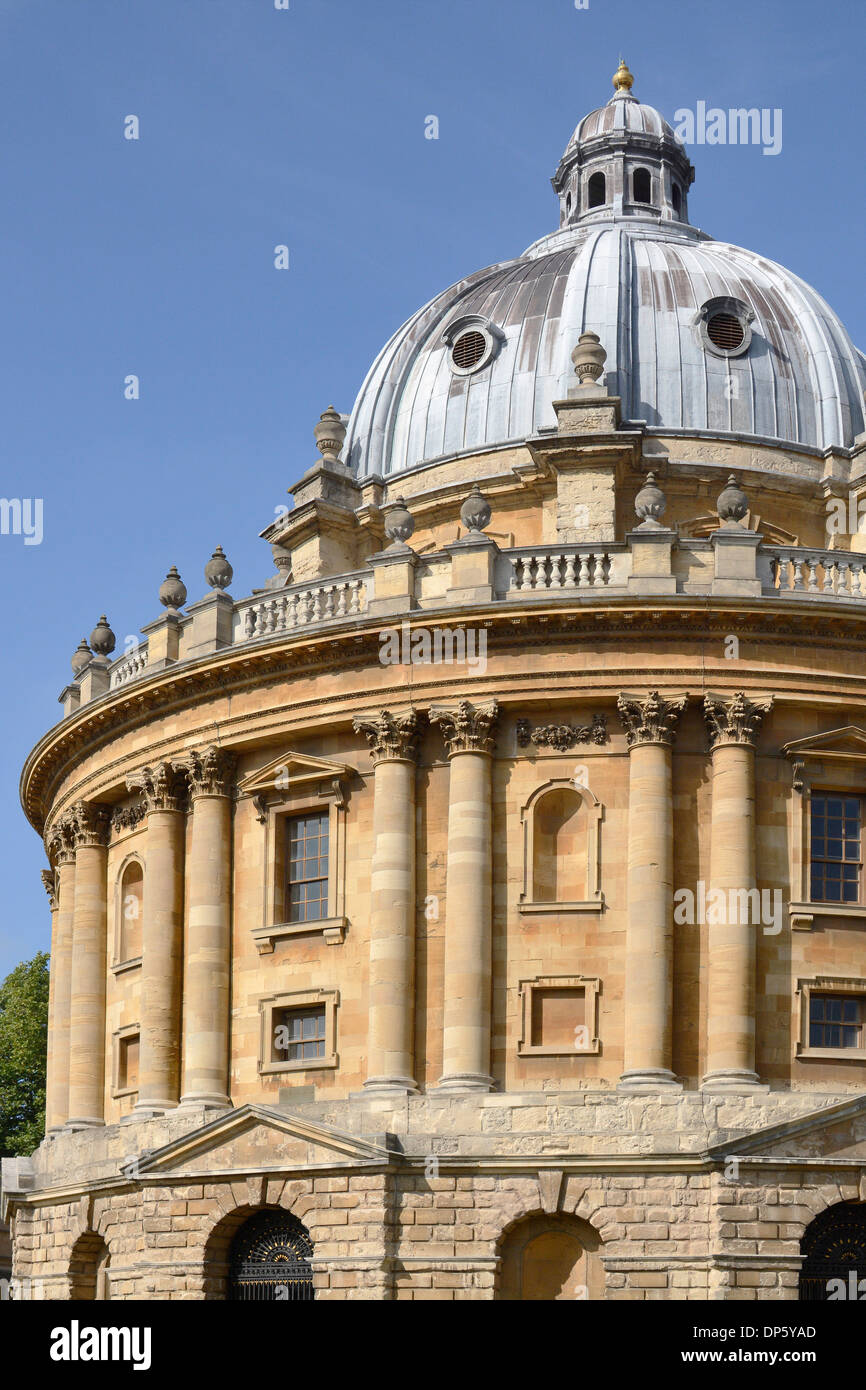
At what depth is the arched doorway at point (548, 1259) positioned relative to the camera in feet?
115

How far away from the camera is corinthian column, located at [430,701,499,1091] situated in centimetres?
3653

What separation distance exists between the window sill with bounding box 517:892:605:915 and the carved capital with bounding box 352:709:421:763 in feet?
11.5

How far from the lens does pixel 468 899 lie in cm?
3719

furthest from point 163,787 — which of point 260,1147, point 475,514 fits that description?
point 475,514

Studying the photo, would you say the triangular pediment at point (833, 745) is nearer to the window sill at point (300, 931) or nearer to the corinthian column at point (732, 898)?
the corinthian column at point (732, 898)

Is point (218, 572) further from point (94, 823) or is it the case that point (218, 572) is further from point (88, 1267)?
point (88, 1267)

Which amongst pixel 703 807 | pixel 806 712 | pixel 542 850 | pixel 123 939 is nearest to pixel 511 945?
pixel 542 850

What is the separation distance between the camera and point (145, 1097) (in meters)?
40.5

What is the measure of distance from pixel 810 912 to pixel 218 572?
44.6ft

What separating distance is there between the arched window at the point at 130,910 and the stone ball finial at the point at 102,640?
567 centimetres

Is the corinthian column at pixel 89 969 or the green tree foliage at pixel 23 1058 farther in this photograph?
the green tree foliage at pixel 23 1058

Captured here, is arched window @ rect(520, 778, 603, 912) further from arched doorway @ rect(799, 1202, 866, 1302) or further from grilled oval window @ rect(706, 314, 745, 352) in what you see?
grilled oval window @ rect(706, 314, 745, 352)

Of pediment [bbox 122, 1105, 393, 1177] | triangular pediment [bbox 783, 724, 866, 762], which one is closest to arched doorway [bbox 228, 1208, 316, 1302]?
pediment [bbox 122, 1105, 393, 1177]

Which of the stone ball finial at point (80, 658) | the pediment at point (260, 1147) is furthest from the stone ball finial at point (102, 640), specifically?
the pediment at point (260, 1147)
